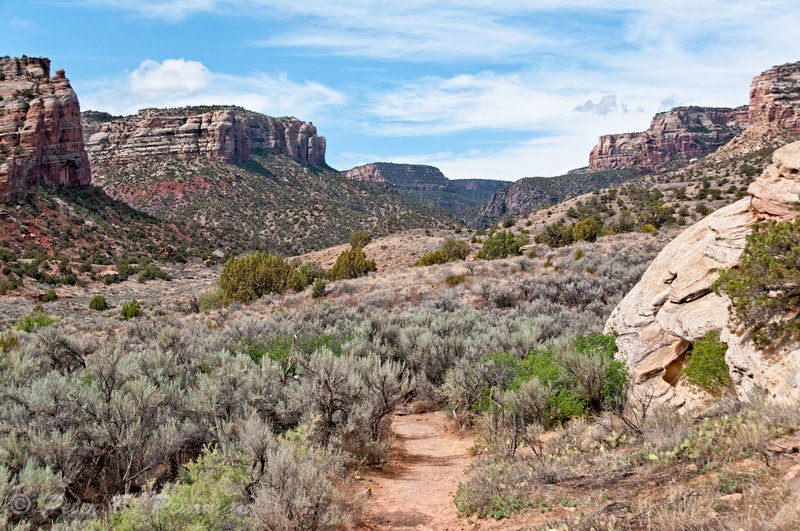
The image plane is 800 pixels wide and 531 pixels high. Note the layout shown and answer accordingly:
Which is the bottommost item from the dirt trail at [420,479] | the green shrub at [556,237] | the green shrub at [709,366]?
the dirt trail at [420,479]

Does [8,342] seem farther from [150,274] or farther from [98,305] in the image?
[150,274]

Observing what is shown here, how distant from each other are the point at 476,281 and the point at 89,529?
18.2 m

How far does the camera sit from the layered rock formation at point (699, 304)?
18.2ft

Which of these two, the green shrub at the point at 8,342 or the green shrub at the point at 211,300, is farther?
the green shrub at the point at 211,300

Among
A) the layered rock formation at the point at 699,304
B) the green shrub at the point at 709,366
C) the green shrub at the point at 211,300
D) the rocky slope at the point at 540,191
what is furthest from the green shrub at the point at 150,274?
the rocky slope at the point at 540,191

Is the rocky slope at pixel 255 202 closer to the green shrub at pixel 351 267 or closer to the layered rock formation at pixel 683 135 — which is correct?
the green shrub at pixel 351 267

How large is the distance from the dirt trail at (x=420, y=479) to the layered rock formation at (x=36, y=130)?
58.3 m

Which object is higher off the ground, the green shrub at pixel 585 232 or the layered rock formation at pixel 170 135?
the layered rock formation at pixel 170 135

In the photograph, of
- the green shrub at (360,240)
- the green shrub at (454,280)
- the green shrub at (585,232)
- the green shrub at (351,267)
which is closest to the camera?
the green shrub at (454,280)

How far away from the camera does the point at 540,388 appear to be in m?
7.47

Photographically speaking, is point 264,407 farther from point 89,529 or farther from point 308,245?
point 308,245

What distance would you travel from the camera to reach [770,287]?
523 centimetres

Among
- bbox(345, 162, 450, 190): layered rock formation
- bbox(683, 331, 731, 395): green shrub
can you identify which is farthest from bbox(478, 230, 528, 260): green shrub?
bbox(345, 162, 450, 190): layered rock formation

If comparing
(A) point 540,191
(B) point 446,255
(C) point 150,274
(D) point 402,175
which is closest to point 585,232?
(B) point 446,255
